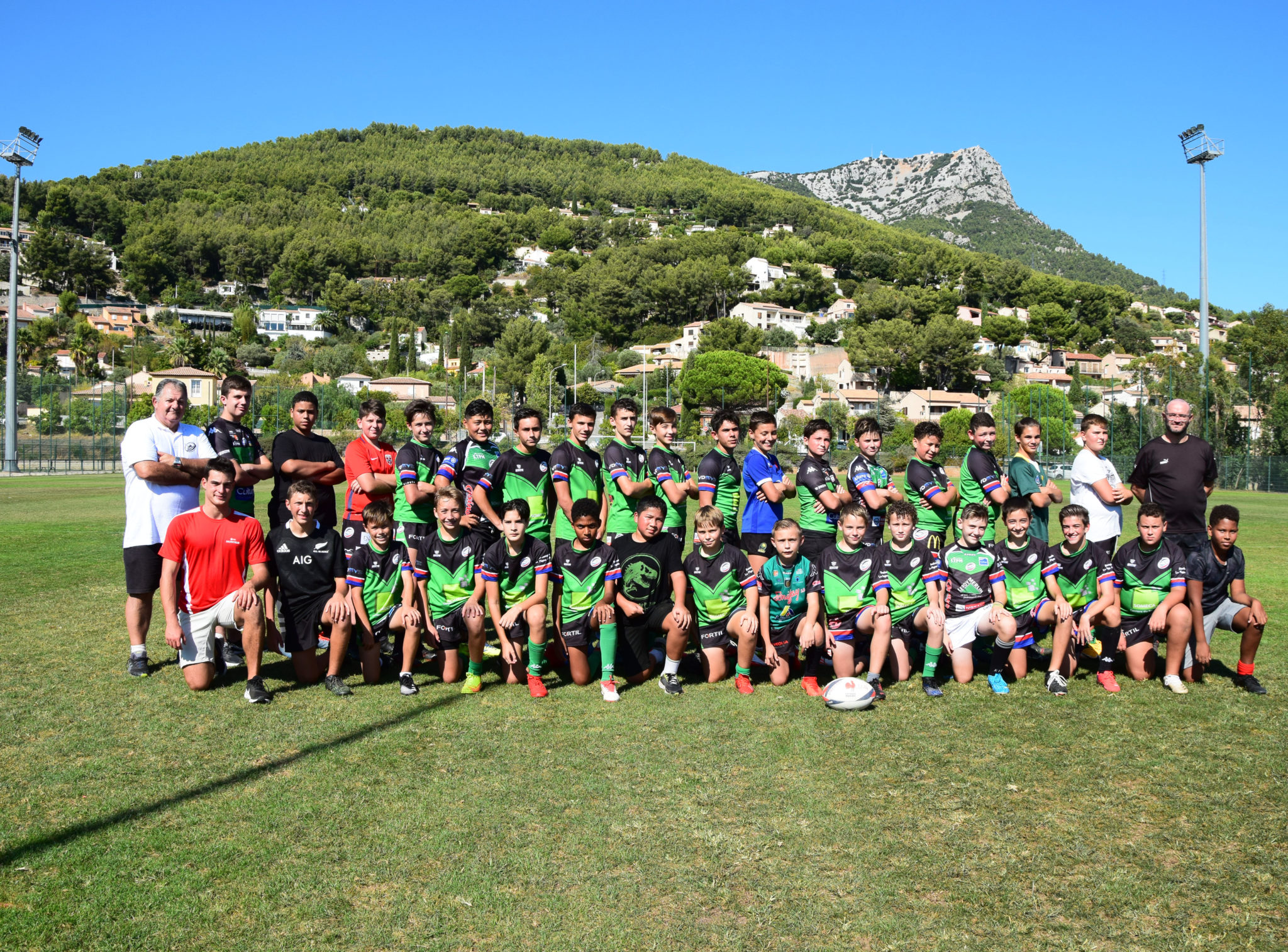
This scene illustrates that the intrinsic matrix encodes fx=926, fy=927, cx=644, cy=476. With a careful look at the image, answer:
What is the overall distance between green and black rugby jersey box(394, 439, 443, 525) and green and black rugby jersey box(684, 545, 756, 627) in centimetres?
197

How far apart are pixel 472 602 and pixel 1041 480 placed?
14.9 feet

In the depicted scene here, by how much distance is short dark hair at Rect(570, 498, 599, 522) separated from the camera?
6.16m

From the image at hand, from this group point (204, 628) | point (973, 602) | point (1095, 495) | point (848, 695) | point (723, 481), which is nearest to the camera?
point (848, 695)

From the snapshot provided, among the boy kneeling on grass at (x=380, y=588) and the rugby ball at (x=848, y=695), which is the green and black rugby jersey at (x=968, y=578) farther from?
the boy kneeling on grass at (x=380, y=588)

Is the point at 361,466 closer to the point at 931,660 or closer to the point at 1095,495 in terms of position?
the point at 931,660

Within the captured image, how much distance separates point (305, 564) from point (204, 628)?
2.37ft

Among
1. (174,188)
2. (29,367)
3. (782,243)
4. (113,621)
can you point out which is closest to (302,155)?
(174,188)

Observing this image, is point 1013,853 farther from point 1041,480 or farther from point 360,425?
point 360,425

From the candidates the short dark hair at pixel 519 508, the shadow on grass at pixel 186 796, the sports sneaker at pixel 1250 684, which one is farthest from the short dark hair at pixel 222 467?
the sports sneaker at pixel 1250 684

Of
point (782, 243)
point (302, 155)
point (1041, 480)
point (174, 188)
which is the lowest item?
point (1041, 480)

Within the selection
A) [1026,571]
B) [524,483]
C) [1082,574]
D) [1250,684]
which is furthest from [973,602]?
[524,483]

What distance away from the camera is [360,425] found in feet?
22.2

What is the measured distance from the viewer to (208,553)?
5.98 meters

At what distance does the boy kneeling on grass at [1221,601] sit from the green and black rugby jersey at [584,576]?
3.85 m
